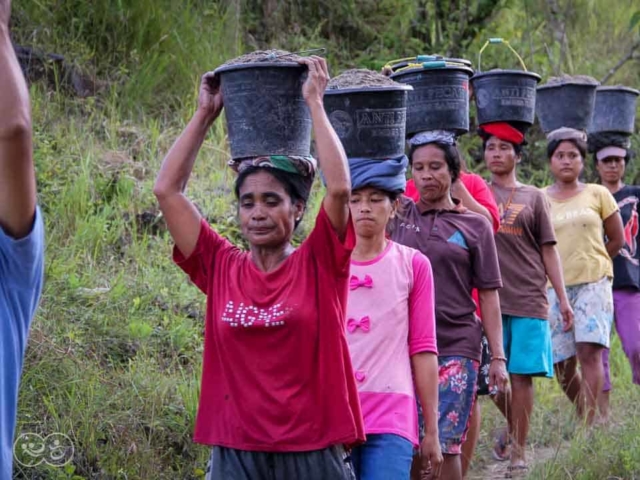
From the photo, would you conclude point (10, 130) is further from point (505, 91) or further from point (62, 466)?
point (505, 91)

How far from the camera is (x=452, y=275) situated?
5.10m

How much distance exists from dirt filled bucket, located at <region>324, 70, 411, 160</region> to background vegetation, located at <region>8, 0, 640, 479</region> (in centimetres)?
192

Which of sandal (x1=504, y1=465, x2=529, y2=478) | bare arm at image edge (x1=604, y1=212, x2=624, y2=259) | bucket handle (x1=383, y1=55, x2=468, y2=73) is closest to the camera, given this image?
bucket handle (x1=383, y1=55, x2=468, y2=73)

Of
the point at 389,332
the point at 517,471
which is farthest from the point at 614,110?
the point at 389,332

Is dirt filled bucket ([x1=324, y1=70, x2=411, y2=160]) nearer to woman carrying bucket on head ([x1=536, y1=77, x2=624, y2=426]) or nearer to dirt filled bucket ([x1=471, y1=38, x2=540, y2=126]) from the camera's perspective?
dirt filled bucket ([x1=471, y1=38, x2=540, y2=126])

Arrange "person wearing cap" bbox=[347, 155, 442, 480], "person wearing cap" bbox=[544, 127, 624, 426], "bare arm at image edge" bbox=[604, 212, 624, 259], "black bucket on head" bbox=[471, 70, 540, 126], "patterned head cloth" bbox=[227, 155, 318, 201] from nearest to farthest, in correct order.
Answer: "patterned head cloth" bbox=[227, 155, 318, 201] < "person wearing cap" bbox=[347, 155, 442, 480] < "black bucket on head" bbox=[471, 70, 540, 126] < "person wearing cap" bbox=[544, 127, 624, 426] < "bare arm at image edge" bbox=[604, 212, 624, 259]

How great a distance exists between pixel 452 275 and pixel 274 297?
169cm

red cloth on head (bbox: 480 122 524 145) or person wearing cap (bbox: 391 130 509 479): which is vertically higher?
red cloth on head (bbox: 480 122 524 145)

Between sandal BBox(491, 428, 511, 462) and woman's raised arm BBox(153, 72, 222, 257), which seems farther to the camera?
sandal BBox(491, 428, 511, 462)

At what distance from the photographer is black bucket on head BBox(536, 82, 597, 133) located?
24.1 ft

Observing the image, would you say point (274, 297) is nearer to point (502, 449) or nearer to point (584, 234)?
point (502, 449)

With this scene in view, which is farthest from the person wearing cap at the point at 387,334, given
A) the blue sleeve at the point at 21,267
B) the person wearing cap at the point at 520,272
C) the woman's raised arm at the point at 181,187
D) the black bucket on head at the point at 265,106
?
the person wearing cap at the point at 520,272

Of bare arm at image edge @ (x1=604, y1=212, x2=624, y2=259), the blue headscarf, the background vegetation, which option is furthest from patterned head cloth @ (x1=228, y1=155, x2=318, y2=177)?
bare arm at image edge @ (x1=604, y1=212, x2=624, y2=259)

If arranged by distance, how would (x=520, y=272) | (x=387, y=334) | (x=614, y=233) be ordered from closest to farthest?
1. (x=387, y=334)
2. (x=520, y=272)
3. (x=614, y=233)
